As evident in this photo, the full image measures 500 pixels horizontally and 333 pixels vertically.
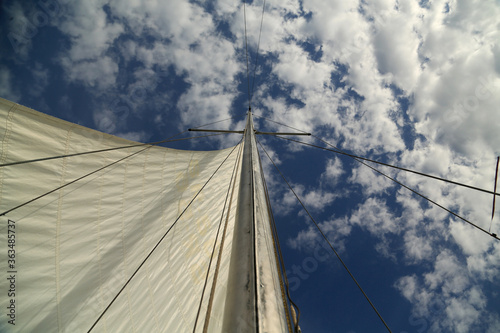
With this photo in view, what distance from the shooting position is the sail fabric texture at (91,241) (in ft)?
6.37

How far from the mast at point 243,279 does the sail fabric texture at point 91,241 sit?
34cm

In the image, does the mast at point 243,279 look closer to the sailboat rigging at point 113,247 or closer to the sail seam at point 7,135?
the sailboat rigging at point 113,247

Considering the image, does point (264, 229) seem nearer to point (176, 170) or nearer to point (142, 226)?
point (142, 226)

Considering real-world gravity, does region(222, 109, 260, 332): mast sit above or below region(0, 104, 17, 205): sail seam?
below

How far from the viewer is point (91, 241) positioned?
2469 mm

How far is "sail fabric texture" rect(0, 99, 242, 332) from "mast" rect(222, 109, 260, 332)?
343 millimetres

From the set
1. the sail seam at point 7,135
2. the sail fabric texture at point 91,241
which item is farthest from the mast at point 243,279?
the sail seam at point 7,135

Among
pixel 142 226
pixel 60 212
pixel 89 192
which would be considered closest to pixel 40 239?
pixel 60 212

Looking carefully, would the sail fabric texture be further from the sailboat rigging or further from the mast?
the mast

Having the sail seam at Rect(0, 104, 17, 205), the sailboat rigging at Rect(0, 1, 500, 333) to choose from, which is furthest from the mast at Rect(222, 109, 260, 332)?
the sail seam at Rect(0, 104, 17, 205)

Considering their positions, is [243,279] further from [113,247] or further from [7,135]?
[7,135]

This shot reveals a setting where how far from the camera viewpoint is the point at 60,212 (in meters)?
2.44

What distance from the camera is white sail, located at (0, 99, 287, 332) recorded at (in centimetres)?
188

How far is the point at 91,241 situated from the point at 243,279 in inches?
80.2
